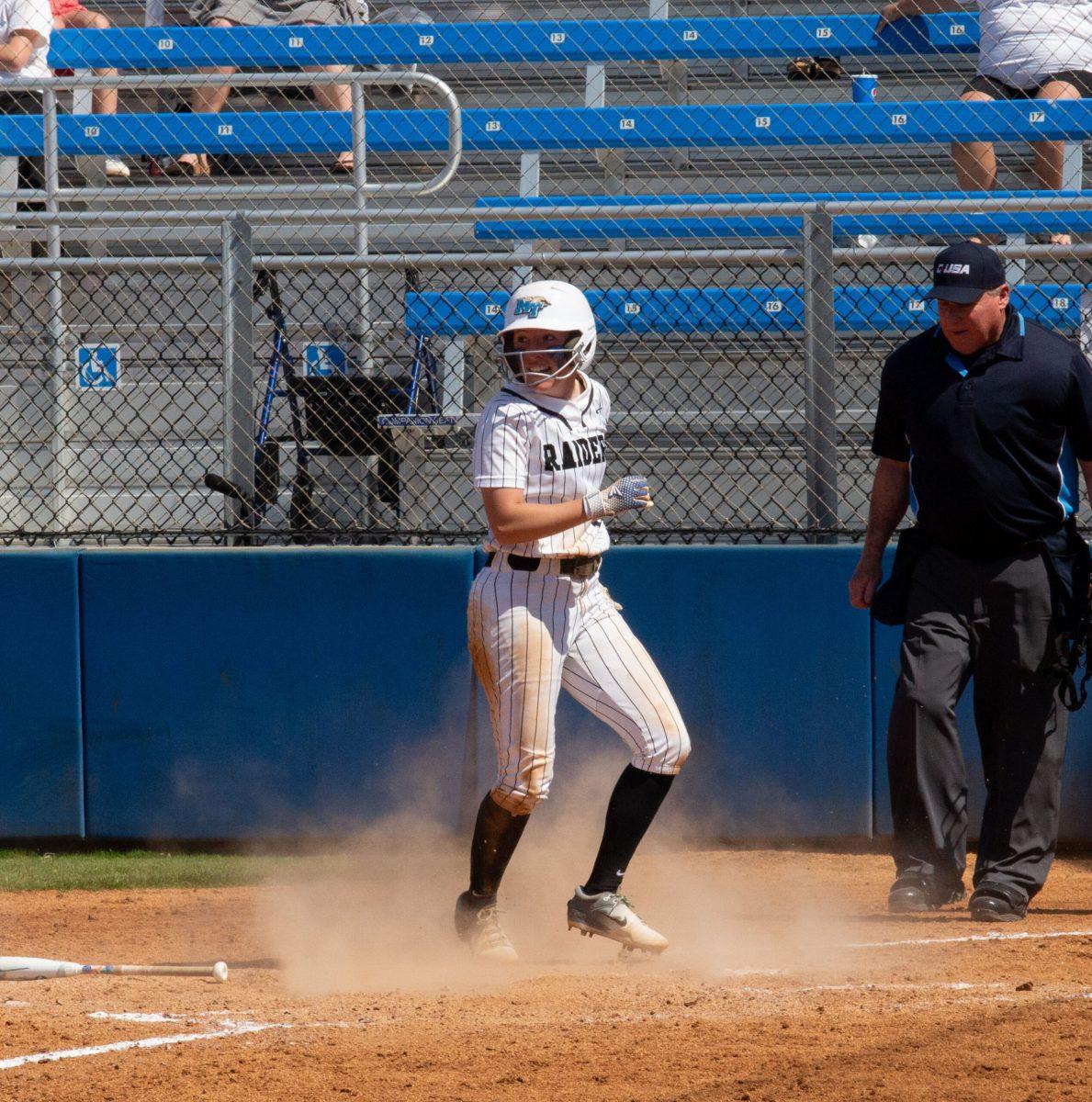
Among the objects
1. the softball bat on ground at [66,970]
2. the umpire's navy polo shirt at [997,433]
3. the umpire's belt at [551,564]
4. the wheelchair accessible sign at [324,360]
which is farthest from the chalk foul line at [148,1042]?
the wheelchair accessible sign at [324,360]

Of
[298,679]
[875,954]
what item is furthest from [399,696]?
[875,954]

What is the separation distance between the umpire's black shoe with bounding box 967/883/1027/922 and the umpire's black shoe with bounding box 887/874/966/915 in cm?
12

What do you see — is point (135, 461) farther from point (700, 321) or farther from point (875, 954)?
point (875, 954)

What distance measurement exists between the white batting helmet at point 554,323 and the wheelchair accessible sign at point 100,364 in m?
2.53

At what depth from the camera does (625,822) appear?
430 centimetres

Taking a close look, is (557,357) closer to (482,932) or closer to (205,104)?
(482,932)

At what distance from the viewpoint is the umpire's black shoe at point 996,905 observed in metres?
4.78

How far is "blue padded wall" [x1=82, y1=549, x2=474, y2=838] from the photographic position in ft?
20.0

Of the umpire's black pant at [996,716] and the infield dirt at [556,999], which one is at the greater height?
the umpire's black pant at [996,716]

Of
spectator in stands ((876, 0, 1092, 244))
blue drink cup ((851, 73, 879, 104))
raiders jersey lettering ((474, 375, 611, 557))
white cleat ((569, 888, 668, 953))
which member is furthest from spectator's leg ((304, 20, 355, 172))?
white cleat ((569, 888, 668, 953))

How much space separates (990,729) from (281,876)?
8.98 feet

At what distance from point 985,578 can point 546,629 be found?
1571 millimetres

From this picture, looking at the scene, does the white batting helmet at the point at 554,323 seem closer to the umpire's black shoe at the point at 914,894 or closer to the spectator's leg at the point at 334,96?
the umpire's black shoe at the point at 914,894

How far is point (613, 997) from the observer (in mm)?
3844
